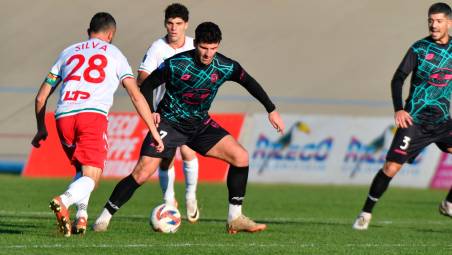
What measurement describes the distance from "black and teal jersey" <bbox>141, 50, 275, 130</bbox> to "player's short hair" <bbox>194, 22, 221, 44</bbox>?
42cm

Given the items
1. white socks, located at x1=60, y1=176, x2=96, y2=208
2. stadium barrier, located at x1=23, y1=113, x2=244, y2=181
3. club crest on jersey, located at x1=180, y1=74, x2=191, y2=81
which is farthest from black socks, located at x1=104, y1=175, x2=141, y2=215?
stadium barrier, located at x1=23, y1=113, x2=244, y2=181

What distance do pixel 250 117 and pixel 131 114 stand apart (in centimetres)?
258

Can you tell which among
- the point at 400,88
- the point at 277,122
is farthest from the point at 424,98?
the point at 277,122

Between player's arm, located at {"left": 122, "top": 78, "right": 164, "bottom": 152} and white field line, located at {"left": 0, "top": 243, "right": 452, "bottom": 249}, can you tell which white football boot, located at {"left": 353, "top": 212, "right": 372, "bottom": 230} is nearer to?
white field line, located at {"left": 0, "top": 243, "right": 452, "bottom": 249}

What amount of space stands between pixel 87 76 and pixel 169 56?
2.41 m

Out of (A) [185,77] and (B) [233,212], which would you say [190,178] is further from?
(A) [185,77]

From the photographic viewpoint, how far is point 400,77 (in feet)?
39.3

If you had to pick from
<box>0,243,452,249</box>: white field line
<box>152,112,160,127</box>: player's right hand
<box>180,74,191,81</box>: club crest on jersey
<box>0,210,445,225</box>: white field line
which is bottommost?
<box>0,210,445,225</box>: white field line

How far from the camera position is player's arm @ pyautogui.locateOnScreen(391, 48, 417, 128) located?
1195cm

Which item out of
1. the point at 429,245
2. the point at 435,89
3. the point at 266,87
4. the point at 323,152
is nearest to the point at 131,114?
the point at 323,152

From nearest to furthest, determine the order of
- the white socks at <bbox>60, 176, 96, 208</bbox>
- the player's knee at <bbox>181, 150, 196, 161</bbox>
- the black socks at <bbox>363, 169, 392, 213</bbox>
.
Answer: the white socks at <bbox>60, 176, 96, 208</bbox> → the black socks at <bbox>363, 169, 392, 213</bbox> → the player's knee at <bbox>181, 150, 196, 161</bbox>

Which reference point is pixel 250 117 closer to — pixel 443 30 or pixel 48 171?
pixel 48 171

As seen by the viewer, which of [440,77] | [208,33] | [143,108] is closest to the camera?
[143,108]

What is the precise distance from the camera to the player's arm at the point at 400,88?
39.2 feet
